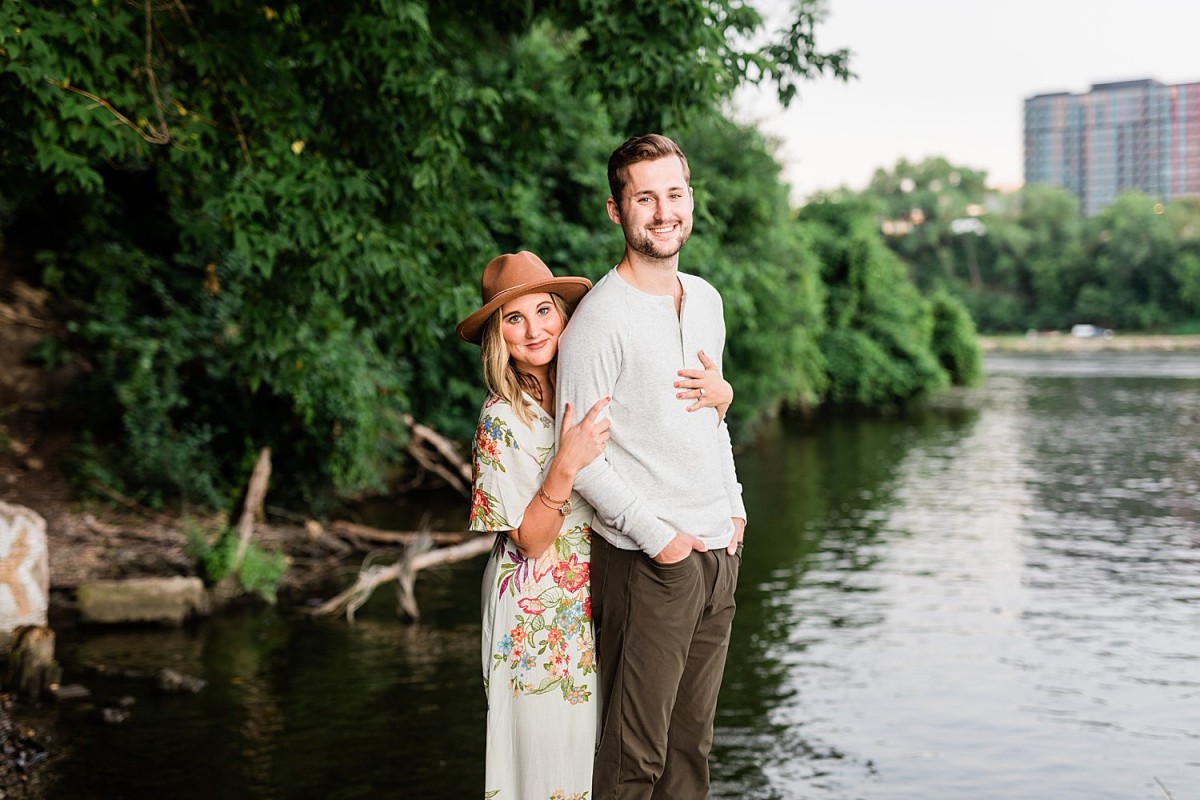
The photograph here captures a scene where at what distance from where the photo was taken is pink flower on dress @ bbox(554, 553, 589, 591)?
143 inches

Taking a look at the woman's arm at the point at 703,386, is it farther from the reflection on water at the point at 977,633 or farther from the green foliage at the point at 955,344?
the green foliage at the point at 955,344

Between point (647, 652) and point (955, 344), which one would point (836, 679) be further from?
point (955, 344)

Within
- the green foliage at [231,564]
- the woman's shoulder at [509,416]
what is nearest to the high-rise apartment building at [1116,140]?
the green foliage at [231,564]

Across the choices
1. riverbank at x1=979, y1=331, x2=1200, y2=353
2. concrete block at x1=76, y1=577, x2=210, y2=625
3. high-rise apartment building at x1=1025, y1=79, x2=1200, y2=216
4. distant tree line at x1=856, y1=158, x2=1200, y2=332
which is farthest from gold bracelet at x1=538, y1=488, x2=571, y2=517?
high-rise apartment building at x1=1025, y1=79, x2=1200, y2=216

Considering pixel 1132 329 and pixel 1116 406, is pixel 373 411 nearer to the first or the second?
pixel 1116 406

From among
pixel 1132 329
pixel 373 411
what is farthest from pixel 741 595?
pixel 1132 329

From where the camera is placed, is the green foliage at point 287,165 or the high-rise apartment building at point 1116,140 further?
the high-rise apartment building at point 1116,140

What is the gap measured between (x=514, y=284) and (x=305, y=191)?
4.04m

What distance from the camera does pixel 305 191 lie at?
739 cm

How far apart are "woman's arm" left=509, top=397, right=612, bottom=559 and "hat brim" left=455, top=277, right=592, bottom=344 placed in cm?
40

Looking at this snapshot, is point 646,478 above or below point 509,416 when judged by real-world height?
below

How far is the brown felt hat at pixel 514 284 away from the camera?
3676mm

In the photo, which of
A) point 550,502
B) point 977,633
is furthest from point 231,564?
point 550,502

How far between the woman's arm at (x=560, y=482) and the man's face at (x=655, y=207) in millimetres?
442
